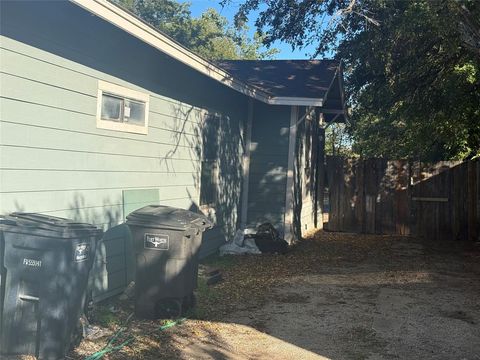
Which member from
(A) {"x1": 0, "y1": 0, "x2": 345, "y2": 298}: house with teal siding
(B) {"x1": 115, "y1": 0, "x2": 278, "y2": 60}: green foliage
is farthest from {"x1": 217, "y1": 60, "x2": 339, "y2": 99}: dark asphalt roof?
(B) {"x1": 115, "y1": 0, "x2": 278, "y2": 60}: green foliage

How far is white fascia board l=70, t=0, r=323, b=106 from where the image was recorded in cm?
444

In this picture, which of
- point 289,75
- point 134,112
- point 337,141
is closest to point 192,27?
point 337,141

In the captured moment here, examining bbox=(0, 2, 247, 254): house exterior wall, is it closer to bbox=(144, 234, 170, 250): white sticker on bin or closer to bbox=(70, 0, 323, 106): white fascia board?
bbox=(70, 0, 323, 106): white fascia board

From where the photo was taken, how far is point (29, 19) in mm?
4422

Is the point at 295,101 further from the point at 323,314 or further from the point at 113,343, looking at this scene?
the point at 113,343

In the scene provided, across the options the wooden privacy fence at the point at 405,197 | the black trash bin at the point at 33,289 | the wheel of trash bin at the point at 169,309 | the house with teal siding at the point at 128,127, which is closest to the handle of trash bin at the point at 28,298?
the black trash bin at the point at 33,289

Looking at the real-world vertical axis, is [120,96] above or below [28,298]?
above

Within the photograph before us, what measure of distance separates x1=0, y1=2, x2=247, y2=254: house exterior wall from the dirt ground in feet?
4.85

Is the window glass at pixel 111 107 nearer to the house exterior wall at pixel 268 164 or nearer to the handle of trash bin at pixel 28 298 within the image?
the handle of trash bin at pixel 28 298

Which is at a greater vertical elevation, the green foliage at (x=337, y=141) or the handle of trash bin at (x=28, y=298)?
the green foliage at (x=337, y=141)

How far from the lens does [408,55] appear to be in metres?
10.8

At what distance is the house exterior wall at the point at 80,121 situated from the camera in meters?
4.33

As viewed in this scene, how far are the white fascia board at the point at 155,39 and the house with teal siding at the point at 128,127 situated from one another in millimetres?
18

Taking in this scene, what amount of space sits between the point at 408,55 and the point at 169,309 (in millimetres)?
8535
